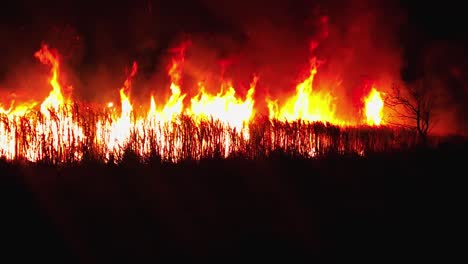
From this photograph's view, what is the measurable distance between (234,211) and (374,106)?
973 centimetres

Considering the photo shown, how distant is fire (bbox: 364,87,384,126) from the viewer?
14.3m

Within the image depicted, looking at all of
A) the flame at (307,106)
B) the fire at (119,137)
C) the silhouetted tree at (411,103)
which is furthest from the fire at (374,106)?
the fire at (119,137)

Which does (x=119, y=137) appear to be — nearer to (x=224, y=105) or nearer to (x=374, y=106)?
(x=224, y=105)

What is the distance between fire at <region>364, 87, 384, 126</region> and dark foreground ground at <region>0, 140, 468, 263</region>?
666 cm

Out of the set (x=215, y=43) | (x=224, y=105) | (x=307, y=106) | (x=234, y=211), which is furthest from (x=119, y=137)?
(x=215, y=43)

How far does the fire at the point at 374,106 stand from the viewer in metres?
14.3

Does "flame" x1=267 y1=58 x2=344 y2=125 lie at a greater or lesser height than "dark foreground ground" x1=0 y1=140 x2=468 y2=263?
greater

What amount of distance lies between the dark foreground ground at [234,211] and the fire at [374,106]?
6.66 metres

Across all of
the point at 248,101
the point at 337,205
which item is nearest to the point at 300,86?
the point at 248,101

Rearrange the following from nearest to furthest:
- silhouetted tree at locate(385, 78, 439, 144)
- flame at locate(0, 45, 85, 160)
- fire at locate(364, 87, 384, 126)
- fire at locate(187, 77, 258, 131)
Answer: flame at locate(0, 45, 85, 160)
fire at locate(187, 77, 258, 131)
fire at locate(364, 87, 384, 126)
silhouetted tree at locate(385, 78, 439, 144)

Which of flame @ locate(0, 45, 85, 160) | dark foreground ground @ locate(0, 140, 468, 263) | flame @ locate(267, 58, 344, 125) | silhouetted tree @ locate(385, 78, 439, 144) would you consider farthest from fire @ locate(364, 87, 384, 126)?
flame @ locate(0, 45, 85, 160)

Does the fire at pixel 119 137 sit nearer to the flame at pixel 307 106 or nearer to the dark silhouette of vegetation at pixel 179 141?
Result: the dark silhouette of vegetation at pixel 179 141

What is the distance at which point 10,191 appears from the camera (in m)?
5.73

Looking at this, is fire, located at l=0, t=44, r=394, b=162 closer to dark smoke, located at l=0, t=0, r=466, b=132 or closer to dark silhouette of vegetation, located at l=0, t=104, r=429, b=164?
dark silhouette of vegetation, located at l=0, t=104, r=429, b=164
